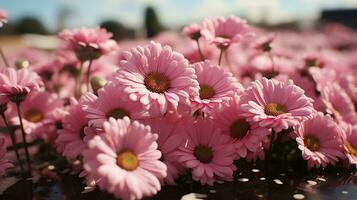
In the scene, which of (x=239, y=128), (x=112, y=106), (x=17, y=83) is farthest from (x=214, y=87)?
(x=17, y=83)

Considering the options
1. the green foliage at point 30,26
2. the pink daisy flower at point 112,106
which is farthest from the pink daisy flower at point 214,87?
the green foliage at point 30,26

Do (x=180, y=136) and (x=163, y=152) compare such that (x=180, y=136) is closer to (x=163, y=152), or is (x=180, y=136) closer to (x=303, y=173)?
(x=163, y=152)

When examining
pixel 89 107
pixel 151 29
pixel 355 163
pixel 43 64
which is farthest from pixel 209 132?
pixel 151 29

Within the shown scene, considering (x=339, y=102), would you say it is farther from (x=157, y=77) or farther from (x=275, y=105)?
(x=157, y=77)

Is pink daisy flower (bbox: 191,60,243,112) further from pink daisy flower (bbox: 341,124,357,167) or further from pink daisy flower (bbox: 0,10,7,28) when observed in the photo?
pink daisy flower (bbox: 0,10,7,28)

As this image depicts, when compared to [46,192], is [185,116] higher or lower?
higher
